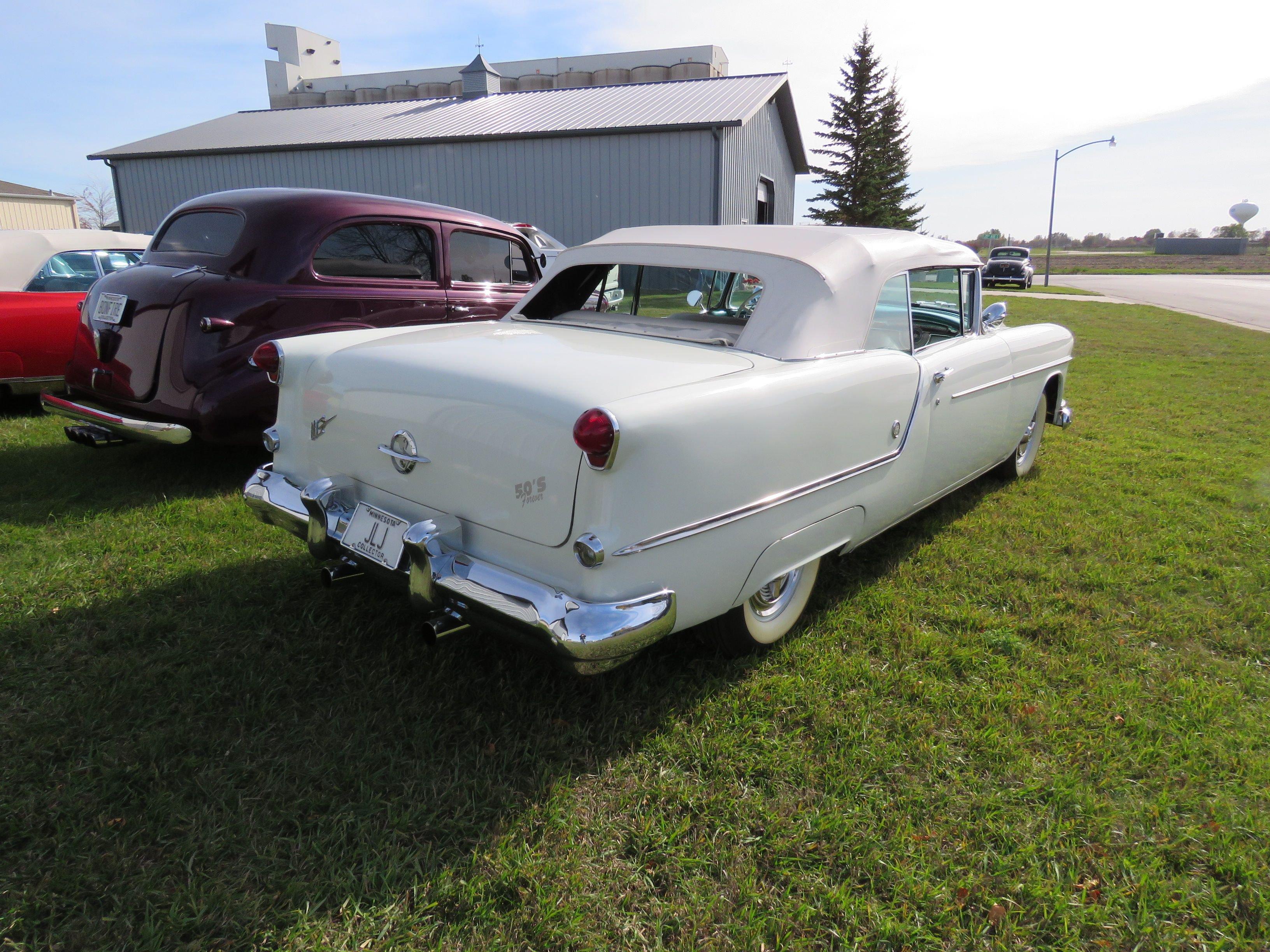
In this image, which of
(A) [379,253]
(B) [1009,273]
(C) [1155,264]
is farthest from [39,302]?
(C) [1155,264]

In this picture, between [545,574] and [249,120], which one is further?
[249,120]

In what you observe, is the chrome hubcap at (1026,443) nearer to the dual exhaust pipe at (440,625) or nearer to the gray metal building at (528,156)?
the dual exhaust pipe at (440,625)

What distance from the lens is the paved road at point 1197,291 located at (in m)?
18.7

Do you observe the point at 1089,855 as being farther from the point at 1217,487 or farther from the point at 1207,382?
the point at 1207,382

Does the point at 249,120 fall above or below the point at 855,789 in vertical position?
above

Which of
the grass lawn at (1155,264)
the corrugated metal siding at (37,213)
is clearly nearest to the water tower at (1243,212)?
the grass lawn at (1155,264)

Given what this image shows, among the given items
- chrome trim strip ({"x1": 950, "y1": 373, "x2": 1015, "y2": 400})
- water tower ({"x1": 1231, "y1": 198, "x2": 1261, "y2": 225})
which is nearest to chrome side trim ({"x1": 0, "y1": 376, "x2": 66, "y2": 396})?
chrome trim strip ({"x1": 950, "y1": 373, "x2": 1015, "y2": 400})

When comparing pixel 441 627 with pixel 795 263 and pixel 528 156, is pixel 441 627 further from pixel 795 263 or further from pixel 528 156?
pixel 528 156

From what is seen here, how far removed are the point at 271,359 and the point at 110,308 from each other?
2222 mm

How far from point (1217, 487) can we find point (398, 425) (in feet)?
16.4

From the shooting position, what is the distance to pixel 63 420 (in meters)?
6.18

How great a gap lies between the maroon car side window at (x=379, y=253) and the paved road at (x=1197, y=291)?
15899mm

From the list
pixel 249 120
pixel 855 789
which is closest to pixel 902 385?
pixel 855 789

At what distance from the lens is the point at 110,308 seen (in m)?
4.57
